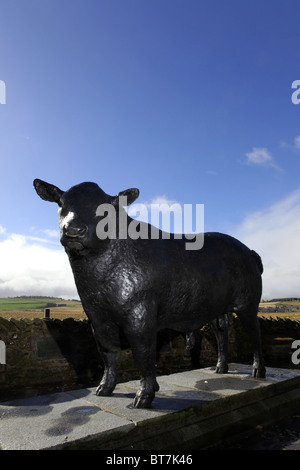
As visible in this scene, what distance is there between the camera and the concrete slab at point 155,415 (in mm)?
2672

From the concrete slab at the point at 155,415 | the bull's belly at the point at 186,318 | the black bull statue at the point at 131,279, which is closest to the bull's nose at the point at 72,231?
the black bull statue at the point at 131,279

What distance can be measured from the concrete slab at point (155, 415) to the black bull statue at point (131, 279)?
1.01 feet

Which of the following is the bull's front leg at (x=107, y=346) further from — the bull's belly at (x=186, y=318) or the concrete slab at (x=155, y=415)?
the bull's belly at (x=186, y=318)

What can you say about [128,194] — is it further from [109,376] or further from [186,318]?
[109,376]

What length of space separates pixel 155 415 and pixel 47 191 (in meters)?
2.54

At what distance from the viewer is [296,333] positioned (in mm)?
14516

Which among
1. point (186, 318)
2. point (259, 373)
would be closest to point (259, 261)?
point (259, 373)

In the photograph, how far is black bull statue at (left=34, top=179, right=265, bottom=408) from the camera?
3.25 metres

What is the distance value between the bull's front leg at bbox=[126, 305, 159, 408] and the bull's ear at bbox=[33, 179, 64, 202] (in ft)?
4.92

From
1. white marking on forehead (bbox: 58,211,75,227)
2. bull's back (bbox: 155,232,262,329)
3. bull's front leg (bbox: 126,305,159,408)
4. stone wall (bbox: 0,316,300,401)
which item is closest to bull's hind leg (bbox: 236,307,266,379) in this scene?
bull's back (bbox: 155,232,262,329)

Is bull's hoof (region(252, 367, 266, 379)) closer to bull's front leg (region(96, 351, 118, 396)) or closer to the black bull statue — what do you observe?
the black bull statue

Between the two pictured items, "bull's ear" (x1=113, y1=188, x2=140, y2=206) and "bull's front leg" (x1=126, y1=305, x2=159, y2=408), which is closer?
"bull's front leg" (x1=126, y1=305, x2=159, y2=408)
